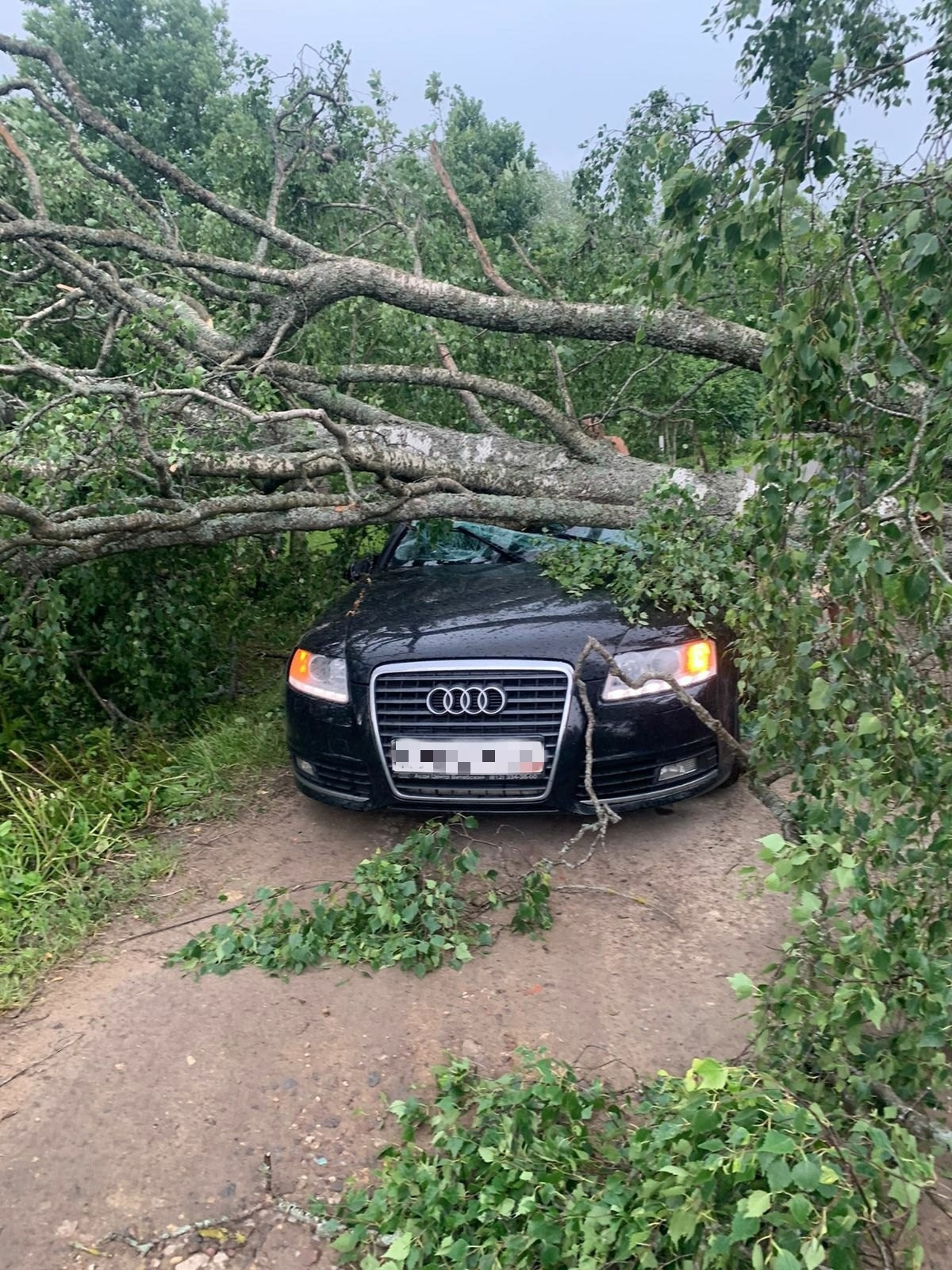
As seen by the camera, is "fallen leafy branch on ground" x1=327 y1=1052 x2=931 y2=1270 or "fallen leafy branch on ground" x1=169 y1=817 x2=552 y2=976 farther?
"fallen leafy branch on ground" x1=169 y1=817 x2=552 y2=976

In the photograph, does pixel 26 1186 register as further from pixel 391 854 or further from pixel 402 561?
pixel 402 561

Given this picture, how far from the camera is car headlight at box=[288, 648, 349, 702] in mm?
3701

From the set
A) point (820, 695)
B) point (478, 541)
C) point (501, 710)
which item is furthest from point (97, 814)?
point (820, 695)

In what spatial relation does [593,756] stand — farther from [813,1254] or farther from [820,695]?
[813,1254]

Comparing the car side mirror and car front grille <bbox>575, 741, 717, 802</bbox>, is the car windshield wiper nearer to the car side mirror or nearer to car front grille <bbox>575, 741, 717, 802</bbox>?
the car side mirror

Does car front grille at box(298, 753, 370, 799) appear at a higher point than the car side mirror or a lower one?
lower

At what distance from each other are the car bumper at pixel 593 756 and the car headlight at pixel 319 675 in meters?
0.04

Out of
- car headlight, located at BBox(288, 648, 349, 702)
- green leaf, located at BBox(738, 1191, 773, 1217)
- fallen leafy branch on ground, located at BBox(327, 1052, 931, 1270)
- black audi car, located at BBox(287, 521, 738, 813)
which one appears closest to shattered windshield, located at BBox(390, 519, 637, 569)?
black audi car, located at BBox(287, 521, 738, 813)

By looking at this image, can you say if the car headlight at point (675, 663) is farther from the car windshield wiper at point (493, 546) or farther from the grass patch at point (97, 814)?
the grass patch at point (97, 814)

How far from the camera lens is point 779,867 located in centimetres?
185

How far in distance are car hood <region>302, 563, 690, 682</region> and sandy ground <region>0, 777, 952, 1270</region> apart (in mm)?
882

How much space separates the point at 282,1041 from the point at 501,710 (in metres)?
1.38

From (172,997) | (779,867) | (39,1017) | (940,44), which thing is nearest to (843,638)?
(779,867)

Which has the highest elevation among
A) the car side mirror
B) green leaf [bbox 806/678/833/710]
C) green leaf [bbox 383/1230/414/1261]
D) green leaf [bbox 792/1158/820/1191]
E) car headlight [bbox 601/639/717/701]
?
green leaf [bbox 806/678/833/710]
